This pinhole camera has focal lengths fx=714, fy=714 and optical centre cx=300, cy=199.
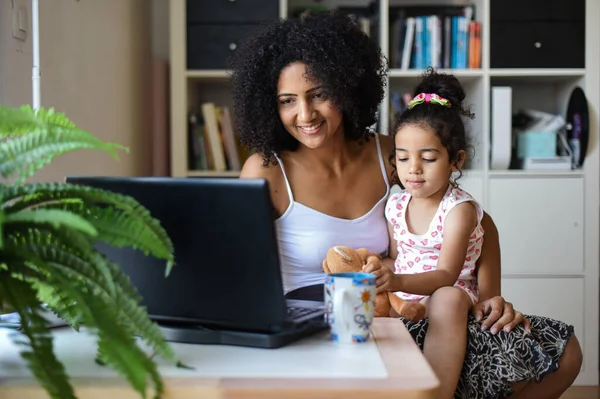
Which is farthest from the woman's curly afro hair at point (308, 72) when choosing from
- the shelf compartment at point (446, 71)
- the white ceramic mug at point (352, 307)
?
the shelf compartment at point (446, 71)

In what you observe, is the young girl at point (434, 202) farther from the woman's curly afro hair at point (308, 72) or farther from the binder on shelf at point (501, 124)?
the binder on shelf at point (501, 124)

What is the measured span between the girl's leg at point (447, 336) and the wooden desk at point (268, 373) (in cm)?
30

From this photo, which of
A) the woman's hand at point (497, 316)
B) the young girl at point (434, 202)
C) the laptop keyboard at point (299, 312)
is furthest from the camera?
the young girl at point (434, 202)

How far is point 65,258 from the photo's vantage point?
84 centimetres

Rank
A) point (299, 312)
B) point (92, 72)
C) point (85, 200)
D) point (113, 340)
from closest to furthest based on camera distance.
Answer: point (113, 340) < point (85, 200) < point (299, 312) < point (92, 72)

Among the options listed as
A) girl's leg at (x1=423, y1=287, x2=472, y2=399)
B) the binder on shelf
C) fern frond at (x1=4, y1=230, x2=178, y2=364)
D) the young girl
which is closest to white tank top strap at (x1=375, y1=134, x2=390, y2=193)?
the young girl

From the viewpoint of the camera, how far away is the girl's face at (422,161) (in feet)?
5.17

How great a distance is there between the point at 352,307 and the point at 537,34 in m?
2.47

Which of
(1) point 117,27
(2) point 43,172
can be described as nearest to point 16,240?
(2) point 43,172

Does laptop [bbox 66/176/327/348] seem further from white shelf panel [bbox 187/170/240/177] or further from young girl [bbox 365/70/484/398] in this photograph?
white shelf panel [bbox 187/170/240/177]

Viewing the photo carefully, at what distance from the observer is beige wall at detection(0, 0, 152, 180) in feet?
6.31

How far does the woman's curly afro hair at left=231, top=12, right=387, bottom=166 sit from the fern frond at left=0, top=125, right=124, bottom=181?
94 cm

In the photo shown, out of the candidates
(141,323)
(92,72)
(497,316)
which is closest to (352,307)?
(141,323)

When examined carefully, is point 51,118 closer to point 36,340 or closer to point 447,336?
point 36,340
